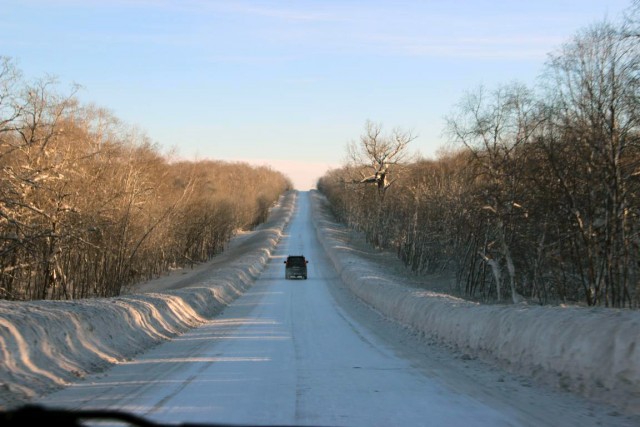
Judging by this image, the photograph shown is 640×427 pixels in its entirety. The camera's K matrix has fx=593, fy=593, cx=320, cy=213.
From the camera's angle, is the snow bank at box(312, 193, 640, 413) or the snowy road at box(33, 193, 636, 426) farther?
the snow bank at box(312, 193, 640, 413)

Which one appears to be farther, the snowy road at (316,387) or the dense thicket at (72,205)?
the dense thicket at (72,205)

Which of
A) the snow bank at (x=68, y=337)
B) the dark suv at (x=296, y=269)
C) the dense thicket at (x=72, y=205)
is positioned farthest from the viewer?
the dark suv at (x=296, y=269)

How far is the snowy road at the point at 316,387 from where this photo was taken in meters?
8.12

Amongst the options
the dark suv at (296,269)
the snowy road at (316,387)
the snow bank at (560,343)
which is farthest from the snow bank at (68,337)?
the dark suv at (296,269)

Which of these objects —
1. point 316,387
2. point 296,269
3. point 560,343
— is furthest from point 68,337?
point 296,269

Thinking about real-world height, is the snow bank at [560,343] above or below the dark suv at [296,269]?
above

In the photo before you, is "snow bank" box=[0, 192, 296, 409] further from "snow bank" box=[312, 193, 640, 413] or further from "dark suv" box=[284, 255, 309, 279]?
"dark suv" box=[284, 255, 309, 279]

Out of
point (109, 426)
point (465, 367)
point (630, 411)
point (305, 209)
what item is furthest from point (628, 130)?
point (305, 209)

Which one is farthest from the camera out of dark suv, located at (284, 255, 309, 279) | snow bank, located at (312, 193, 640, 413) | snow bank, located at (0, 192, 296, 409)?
dark suv, located at (284, 255, 309, 279)

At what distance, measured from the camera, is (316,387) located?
10.2 meters

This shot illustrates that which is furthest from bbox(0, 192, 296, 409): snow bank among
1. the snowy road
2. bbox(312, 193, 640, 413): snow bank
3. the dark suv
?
the dark suv

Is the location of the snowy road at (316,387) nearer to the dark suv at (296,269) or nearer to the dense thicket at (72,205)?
the dense thicket at (72,205)

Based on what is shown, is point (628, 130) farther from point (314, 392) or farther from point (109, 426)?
point (109, 426)

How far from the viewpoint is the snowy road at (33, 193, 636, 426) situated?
8.12 meters
